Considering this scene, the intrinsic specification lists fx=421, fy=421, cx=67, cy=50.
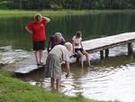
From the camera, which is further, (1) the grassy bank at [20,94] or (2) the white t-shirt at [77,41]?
(2) the white t-shirt at [77,41]

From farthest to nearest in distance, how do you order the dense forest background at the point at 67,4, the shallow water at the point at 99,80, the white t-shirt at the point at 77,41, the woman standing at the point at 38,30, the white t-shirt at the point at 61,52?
the dense forest background at the point at 67,4
the white t-shirt at the point at 77,41
the woman standing at the point at 38,30
the shallow water at the point at 99,80
the white t-shirt at the point at 61,52

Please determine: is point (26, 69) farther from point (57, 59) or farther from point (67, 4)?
point (67, 4)

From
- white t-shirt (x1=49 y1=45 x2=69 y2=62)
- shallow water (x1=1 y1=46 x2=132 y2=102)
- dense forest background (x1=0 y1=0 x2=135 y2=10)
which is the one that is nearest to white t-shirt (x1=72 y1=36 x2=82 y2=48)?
shallow water (x1=1 y1=46 x2=132 y2=102)

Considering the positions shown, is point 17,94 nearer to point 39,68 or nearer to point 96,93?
point 96,93

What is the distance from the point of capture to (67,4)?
115 m

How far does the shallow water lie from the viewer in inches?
579

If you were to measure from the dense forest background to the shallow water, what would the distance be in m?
83.5

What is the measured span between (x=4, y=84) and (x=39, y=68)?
7.12 m

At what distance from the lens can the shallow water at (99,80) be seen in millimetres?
14719

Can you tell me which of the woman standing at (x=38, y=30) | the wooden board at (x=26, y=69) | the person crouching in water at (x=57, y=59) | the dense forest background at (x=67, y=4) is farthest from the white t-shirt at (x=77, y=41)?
the dense forest background at (x=67, y=4)

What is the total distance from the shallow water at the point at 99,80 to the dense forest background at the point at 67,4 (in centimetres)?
8353

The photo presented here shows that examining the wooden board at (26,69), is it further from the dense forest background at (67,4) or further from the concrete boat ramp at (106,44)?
the dense forest background at (67,4)

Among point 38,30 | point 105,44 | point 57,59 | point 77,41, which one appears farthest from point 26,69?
point 105,44

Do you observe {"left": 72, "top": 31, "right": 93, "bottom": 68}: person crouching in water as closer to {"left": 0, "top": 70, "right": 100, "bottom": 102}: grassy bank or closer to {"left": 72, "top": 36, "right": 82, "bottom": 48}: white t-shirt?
{"left": 72, "top": 36, "right": 82, "bottom": 48}: white t-shirt
